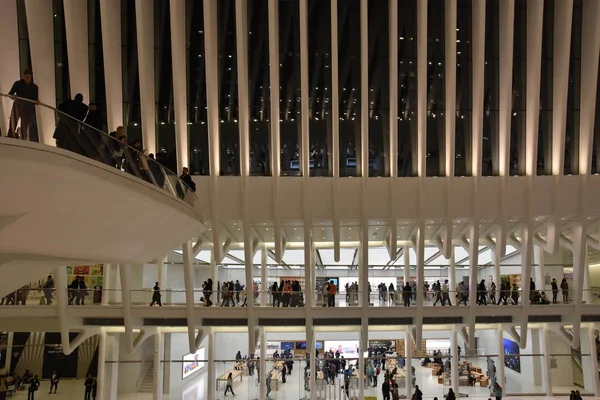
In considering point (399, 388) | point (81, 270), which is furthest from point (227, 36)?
point (399, 388)

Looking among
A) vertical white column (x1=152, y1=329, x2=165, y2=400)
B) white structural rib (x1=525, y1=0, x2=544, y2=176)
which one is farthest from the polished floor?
white structural rib (x1=525, y1=0, x2=544, y2=176)

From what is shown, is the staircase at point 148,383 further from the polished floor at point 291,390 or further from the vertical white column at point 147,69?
the vertical white column at point 147,69

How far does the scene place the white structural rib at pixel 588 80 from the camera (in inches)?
828

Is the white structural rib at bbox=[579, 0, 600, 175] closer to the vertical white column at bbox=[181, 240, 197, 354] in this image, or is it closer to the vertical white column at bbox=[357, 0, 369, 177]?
the vertical white column at bbox=[357, 0, 369, 177]

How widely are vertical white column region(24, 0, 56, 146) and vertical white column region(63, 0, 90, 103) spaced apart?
31.4 inches

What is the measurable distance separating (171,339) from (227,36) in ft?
43.9

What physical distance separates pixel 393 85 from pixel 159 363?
15.4 m

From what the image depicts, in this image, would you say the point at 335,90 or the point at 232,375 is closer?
the point at 335,90

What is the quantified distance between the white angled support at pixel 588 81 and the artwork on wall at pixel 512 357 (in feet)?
29.1

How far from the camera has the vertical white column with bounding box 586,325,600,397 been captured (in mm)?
24312

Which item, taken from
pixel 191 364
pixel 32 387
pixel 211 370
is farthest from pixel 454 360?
pixel 32 387

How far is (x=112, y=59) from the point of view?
66.5 ft

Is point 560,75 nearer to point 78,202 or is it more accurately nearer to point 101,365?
point 78,202

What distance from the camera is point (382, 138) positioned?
22.6 metres
